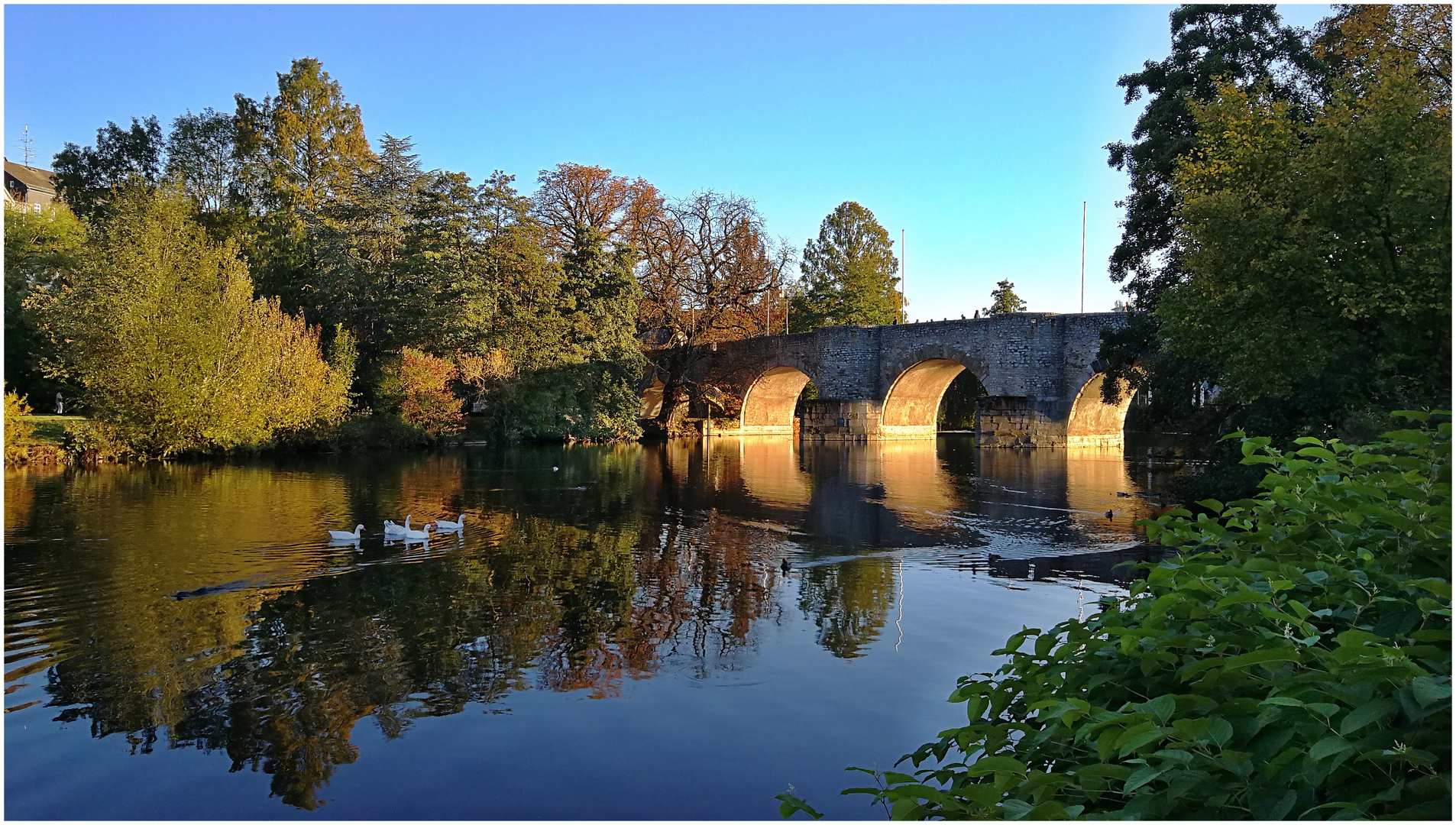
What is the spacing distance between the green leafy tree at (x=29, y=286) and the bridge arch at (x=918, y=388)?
27569 mm

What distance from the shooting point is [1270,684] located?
2455 millimetres

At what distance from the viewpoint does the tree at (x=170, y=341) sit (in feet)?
78.7

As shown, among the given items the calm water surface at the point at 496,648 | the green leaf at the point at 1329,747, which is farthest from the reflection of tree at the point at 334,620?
the green leaf at the point at 1329,747

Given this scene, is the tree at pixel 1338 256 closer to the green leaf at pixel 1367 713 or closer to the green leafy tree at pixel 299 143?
the green leaf at pixel 1367 713

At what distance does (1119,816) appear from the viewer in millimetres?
2379

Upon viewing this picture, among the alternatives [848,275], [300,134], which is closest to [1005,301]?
[848,275]

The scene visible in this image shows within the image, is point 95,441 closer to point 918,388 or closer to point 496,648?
point 496,648

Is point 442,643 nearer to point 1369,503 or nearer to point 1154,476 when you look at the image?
point 1369,503

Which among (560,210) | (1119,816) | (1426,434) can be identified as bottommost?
(1119,816)

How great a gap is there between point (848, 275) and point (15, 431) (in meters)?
38.9

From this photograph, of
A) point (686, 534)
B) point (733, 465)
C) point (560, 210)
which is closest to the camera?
point (686, 534)

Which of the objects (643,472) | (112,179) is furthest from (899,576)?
(112,179)

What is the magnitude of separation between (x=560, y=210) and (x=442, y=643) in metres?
37.1

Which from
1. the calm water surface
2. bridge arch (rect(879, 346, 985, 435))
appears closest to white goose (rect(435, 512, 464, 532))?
the calm water surface
